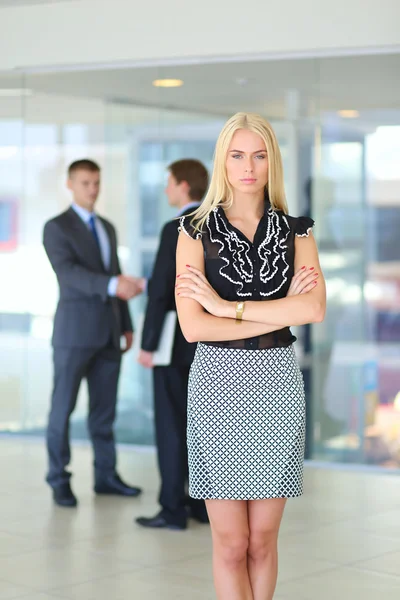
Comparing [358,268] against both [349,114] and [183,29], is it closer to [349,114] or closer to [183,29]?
[349,114]

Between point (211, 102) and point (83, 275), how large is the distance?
6.93 feet

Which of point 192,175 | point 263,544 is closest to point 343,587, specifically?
Result: point 263,544

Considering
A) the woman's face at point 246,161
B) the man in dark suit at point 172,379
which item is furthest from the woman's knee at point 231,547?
the man in dark suit at point 172,379

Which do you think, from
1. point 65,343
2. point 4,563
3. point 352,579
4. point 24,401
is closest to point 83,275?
point 65,343

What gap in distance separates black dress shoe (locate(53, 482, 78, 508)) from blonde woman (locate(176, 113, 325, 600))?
265cm

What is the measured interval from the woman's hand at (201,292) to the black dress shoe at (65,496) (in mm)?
2872

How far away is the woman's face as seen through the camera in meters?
3.12

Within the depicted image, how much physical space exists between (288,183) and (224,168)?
4.03 meters

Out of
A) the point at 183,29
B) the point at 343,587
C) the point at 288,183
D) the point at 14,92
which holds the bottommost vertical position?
the point at 343,587

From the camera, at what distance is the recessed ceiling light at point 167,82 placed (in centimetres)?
738

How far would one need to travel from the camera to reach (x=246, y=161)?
10.2ft

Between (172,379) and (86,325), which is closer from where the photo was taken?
(172,379)

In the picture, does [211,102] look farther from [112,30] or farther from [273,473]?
[273,473]

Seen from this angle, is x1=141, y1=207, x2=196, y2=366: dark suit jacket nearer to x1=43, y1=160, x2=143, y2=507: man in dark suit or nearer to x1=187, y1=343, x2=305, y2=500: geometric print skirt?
x1=43, y1=160, x2=143, y2=507: man in dark suit
